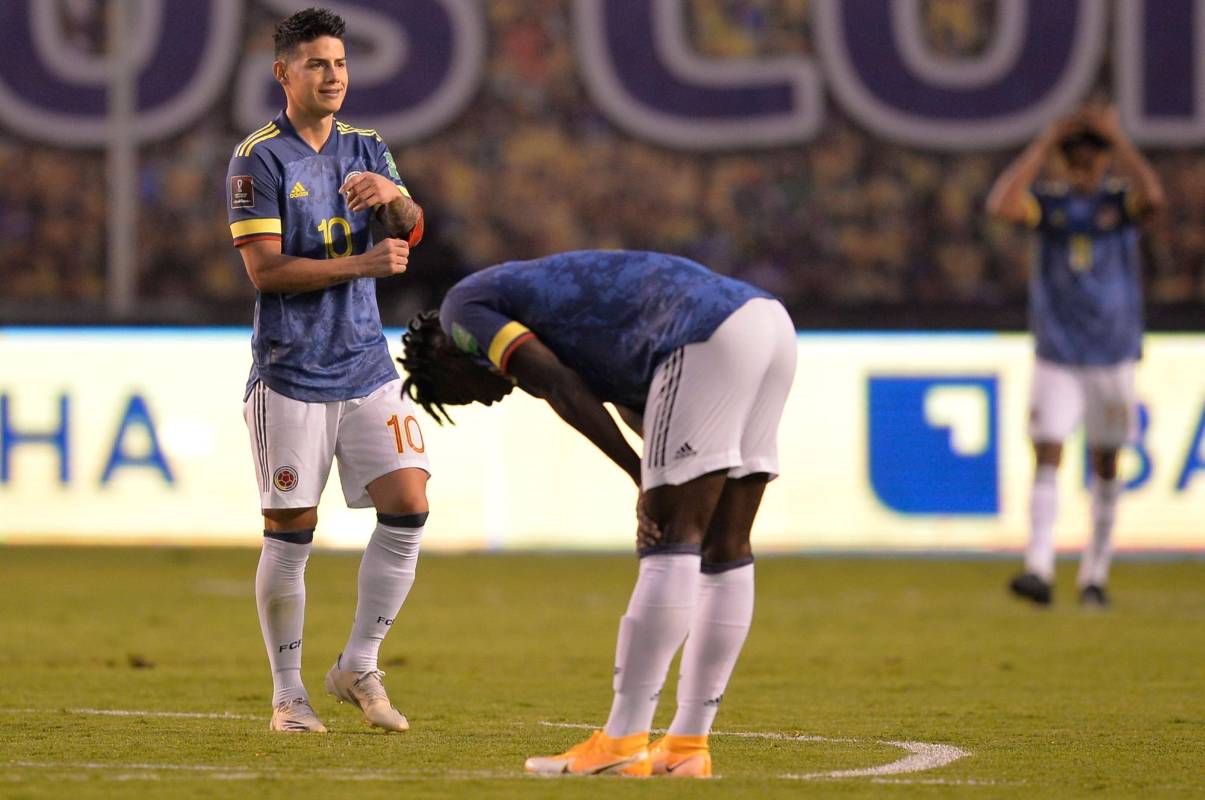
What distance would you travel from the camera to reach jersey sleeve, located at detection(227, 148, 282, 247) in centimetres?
552

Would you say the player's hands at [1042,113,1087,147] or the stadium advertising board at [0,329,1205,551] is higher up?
the player's hands at [1042,113,1087,147]

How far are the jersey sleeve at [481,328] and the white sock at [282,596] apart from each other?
45.7 inches

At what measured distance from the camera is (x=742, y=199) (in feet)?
56.9

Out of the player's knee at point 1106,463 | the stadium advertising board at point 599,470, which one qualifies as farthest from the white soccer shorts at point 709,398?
the stadium advertising board at point 599,470

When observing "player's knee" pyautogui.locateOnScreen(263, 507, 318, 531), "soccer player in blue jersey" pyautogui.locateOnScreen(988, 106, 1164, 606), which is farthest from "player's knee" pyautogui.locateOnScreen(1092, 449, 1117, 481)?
"player's knee" pyautogui.locateOnScreen(263, 507, 318, 531)

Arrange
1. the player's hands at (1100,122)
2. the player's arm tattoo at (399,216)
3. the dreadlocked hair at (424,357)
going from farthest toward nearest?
the player's hands at (1100,122) → the player's arm tattoo at (399,216) → the dreadlocked hair at (424,357)

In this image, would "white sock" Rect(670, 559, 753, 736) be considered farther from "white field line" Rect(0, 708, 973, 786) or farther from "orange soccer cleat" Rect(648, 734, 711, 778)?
"white field line" Rect(0, 708, 973, 786)

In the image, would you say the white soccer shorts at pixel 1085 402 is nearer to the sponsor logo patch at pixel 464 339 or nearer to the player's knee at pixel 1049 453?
the player's knee at pixel 1049 453

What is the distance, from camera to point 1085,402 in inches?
397

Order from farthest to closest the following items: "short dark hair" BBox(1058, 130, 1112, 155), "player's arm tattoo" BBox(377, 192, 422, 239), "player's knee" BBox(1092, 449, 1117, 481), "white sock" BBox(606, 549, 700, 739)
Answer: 1. "player's knee" BBox(1092, 449, 1117, 481)
2. "short dark hair" BBox(1058, 130, 1112, 155)
3. "player's arm tattoo" BBox(377, 192, 422, 239)
4. "white sock" BBox(606, 549, 700, 739)

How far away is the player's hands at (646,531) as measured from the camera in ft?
15.1

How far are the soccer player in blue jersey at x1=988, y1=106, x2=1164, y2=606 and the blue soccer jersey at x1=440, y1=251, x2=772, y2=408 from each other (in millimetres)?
5442

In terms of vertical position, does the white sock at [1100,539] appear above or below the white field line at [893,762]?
below

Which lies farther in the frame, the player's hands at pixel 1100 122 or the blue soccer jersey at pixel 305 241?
the player's hands at pixel 1100 122
